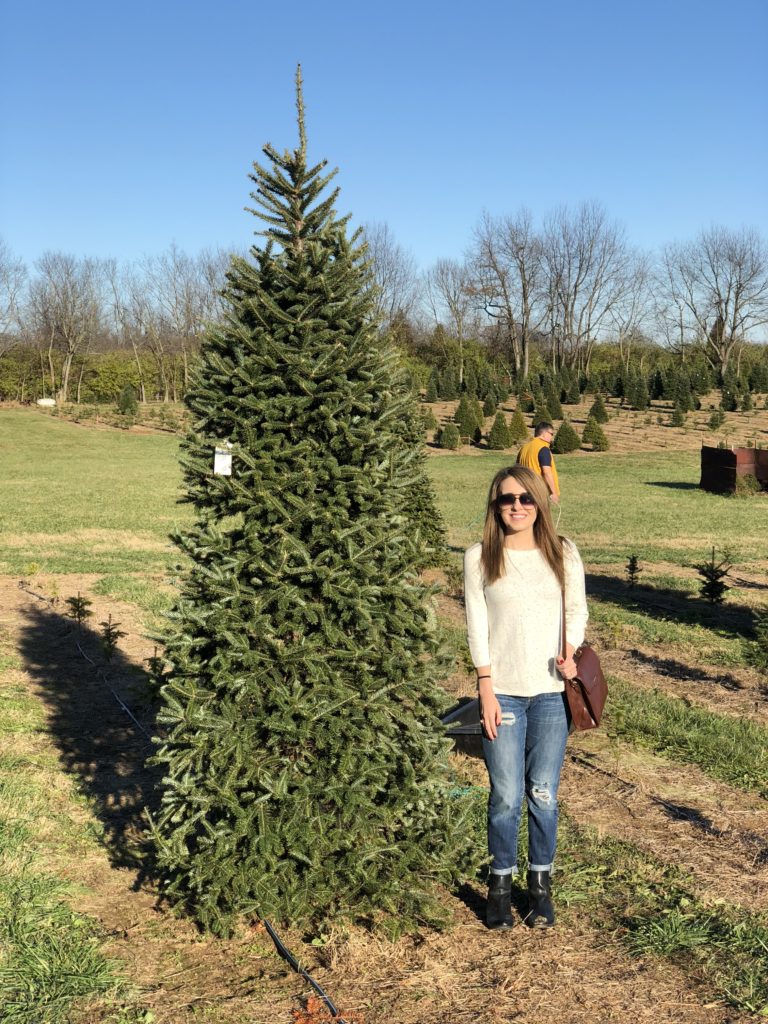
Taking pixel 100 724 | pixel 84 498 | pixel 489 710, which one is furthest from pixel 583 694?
pixel 84 498

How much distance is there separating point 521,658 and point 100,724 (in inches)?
158

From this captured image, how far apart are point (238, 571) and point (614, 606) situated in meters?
7.77

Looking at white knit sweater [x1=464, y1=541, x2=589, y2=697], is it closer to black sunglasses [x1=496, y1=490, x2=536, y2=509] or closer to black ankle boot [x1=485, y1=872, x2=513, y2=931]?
black sunglasses [x1=496, y1=490, x2=536, y2=509]

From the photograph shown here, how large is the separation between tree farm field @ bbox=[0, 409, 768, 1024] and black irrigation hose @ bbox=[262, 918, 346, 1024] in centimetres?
4

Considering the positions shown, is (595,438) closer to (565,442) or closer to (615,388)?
(565,442)

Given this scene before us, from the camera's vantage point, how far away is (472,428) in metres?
A: 38.4

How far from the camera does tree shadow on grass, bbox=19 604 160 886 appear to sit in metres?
4.77

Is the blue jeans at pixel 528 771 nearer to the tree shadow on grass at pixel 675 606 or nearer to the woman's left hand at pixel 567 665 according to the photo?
the woman's left hand at pixel 567 665

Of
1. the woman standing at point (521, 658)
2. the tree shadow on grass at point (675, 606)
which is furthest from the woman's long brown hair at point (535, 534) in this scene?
the tree shadow on grass at point (675, 606)

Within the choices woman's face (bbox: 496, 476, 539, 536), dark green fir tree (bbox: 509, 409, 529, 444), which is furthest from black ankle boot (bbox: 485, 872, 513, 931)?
dark green fir tree (bbox: 509, 409, 529, 444)

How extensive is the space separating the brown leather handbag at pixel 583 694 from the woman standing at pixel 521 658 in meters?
0.04

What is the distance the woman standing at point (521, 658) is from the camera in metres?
3.52

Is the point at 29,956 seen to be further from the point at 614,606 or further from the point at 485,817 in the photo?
the point at 614,606

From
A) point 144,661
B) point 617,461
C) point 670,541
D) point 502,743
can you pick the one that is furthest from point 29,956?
point 617,461
